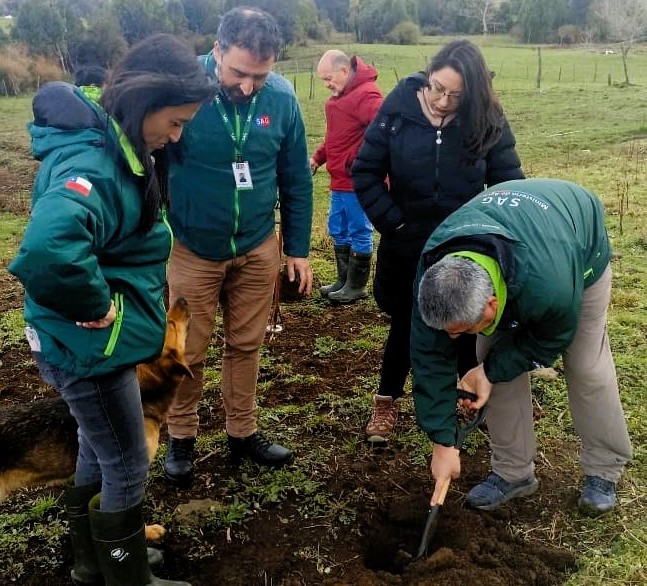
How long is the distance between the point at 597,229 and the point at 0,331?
4509 millimetres

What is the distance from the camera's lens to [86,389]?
2158mm

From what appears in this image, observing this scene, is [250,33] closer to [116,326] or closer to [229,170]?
[229,170]

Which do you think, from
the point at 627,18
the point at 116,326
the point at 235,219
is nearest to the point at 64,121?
the point at 116,326

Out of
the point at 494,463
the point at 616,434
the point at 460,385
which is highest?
the point at 460,385

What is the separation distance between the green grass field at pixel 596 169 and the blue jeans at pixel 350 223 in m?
0.68

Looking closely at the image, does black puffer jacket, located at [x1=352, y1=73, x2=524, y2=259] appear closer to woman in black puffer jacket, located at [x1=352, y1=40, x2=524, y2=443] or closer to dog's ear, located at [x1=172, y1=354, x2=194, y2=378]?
woman in black puffer jacket, located at [x1=352, y1=40, x2=524, y2=443]

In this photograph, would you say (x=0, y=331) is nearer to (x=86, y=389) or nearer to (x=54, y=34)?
(x=86, y=389)

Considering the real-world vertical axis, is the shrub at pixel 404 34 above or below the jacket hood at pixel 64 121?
above

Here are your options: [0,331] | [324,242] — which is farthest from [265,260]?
[324,242]

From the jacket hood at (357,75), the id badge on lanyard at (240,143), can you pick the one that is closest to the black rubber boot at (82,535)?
the id badge on lanyard at (240,143)

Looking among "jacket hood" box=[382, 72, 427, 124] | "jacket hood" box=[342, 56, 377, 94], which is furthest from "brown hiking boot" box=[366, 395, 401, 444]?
"jacket hood" box=[342, 56, 377, 94]

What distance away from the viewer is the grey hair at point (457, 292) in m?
2.15

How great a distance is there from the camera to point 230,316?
333cm

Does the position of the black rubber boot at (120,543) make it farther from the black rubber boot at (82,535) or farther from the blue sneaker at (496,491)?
the blue sneaker at (496,491)
